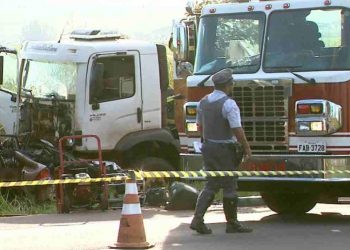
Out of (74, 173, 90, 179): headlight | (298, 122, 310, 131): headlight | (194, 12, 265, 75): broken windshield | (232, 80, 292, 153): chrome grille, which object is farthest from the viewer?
(74, 173, 90, 179): headlight

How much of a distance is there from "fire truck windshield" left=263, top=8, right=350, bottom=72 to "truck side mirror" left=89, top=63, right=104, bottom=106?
172 inches

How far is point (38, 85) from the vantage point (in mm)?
15414

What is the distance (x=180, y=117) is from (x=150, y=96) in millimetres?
2358

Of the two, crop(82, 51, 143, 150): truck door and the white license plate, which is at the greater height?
crop(82, 51, 143, 150): truck door

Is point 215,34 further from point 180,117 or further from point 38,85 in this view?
point 38,85

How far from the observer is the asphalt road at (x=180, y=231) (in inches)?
382

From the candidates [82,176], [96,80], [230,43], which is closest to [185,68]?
[230,43]

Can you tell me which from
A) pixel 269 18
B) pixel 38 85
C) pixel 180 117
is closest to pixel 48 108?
pixel 38 85

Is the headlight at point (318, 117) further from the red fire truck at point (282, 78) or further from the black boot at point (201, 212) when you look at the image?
the black boot at point (201, 212)

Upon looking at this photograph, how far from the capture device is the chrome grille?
10.8 meters

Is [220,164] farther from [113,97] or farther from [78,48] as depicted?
[78,48]

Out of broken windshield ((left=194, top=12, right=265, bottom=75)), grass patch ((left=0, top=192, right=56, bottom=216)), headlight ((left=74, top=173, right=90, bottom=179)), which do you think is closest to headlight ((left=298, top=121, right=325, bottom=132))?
broken windshield ((left=194, top=12, right=265, bottom=75))

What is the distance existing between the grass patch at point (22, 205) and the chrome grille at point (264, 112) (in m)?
3.82

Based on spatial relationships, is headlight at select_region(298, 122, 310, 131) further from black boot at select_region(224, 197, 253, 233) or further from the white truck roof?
the white truck roof
